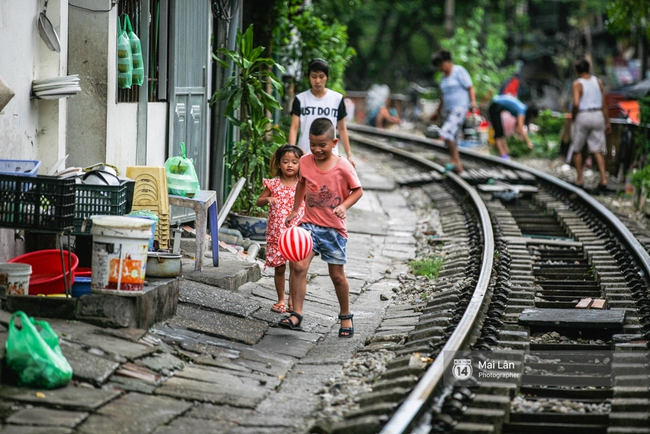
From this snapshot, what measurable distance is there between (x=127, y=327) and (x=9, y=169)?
4.60 feet

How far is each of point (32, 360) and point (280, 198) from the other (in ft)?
10.5

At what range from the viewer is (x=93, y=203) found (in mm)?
6594

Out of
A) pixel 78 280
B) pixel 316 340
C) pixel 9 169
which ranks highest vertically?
pixel 9 169

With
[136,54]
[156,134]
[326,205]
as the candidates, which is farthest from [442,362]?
[156,134]

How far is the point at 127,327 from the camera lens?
5988 millimetres

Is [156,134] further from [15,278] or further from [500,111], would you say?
[500,111]

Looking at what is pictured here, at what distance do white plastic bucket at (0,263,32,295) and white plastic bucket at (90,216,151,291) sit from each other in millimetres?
513

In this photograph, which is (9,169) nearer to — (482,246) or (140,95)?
(140,95)

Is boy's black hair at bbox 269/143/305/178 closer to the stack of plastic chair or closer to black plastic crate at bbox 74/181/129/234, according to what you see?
the stack of plastic chair

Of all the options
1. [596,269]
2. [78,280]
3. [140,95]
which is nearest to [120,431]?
[78,280]

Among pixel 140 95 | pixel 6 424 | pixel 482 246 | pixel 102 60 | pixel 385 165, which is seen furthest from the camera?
pixel 385 165

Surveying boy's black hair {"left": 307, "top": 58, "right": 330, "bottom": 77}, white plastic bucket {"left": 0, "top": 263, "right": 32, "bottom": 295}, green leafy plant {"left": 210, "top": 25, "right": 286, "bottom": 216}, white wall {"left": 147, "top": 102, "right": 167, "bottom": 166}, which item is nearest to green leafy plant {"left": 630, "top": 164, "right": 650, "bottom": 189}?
green leafy plant {"left": 210, "top": 25, "right": 286, "bottom": 216}

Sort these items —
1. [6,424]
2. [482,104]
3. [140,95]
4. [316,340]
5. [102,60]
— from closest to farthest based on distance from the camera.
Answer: [6,424] < [316,340] < [102,60] < [140,95] < [482,104]

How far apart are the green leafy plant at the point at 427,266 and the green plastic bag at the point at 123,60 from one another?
11.2 ft
